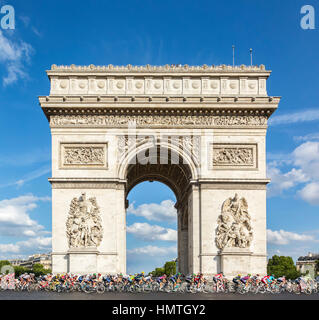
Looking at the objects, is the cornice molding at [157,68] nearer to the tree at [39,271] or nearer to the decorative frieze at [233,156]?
the decorative frieze at [233,156]

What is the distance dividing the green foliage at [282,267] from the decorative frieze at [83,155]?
158 ft

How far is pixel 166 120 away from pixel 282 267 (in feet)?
163

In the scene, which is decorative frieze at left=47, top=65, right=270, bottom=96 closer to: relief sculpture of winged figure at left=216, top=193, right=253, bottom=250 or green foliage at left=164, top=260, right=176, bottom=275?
relief sculpture of winged figure at left=216, top=193, right=253, bottom=250

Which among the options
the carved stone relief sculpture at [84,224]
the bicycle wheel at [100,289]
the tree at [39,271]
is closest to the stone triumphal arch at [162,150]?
the carved stone relief sculpture at [84,224]

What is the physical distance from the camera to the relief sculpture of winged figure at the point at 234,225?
97.5ft

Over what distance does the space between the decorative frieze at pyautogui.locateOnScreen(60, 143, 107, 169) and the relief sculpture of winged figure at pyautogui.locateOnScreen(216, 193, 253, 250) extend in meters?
6.93

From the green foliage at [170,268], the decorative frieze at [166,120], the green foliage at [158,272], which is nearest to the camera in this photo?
the decorative frieze at [166,120]

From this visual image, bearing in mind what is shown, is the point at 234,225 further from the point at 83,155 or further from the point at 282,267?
the point at 282,267

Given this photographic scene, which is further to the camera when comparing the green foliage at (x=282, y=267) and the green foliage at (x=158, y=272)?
the green foliage at (x=158, y=272)

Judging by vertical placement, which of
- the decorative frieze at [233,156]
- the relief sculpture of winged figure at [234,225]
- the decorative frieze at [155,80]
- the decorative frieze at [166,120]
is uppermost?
the decorative frieze at [155,80]

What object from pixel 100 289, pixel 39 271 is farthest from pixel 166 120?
pixel 39 271

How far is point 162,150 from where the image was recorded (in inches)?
1243
